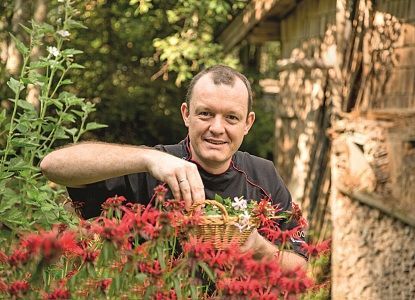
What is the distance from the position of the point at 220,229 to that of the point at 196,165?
70 cm

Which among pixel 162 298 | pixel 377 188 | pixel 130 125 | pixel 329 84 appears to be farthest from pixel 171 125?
pixel 162 298

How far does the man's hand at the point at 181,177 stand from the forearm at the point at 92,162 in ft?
0.33

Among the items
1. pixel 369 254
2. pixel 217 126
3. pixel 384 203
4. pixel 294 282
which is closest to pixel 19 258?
pixel 294 282

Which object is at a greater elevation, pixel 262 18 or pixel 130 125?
pixel 262 18

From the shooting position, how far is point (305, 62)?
9.04 m

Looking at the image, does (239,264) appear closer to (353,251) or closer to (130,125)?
(353,251)

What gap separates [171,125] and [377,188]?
667 centimetres

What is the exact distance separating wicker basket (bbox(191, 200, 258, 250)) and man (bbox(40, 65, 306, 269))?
0.03 metres

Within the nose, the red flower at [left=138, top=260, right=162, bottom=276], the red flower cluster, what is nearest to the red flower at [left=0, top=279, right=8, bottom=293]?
the red flower cluster

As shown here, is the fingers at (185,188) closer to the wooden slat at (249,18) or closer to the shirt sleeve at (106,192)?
the shirt sleeve at (106,192)

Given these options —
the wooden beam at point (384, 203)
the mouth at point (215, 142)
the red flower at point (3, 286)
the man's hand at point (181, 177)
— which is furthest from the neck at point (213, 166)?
the wooden beam at point (384, 203)

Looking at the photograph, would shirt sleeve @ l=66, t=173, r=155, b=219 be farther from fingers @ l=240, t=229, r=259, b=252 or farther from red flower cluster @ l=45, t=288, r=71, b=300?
red flower cluster @ l=45, t=288, r=71, b=300

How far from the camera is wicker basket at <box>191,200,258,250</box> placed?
80.4 inches

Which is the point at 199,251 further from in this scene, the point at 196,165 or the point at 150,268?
the point at 196,165
